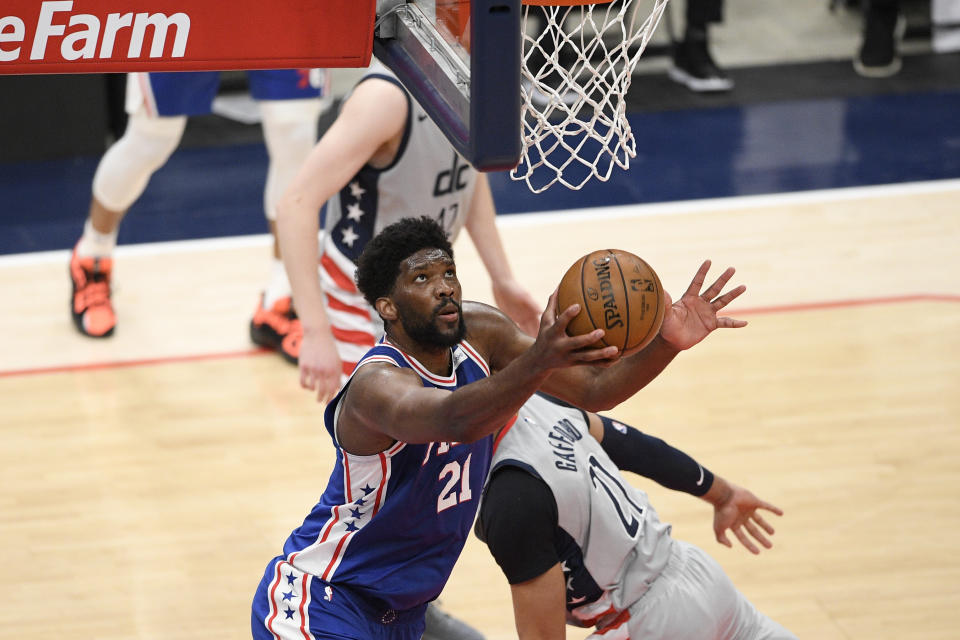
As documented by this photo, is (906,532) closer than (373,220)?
No

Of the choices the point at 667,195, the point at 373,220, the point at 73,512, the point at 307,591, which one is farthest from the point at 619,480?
the point at 667,195

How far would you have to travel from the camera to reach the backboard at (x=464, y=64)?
1949 mm

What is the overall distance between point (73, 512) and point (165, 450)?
0.45 m

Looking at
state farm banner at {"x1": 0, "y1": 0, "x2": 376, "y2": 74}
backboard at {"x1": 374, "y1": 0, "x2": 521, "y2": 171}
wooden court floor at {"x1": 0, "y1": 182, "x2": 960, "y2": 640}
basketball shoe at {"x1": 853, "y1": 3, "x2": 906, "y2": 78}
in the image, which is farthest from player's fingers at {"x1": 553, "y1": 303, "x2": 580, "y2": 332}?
basketball shoe at {"x1": 853, "y1": 3, "x2": 906, "y2": 78}

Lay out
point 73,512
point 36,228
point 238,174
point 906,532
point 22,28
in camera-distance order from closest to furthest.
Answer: point 22,28
point 906,532
point 73,512
point 36,228
point 238,174

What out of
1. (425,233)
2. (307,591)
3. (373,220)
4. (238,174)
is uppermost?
(425,233)

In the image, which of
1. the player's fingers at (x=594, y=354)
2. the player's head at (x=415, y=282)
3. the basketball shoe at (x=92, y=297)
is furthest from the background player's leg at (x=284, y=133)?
the player's fingers at (x=594, y=354)

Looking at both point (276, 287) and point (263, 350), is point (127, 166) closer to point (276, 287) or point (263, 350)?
point (276, 287)

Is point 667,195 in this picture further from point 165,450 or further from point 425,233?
point 425,233

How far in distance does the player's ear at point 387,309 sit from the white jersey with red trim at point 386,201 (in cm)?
104

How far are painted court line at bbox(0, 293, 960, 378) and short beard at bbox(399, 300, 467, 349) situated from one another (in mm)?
2815

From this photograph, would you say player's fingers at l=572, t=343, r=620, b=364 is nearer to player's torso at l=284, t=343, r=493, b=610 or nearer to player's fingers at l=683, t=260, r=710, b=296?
player's fingers at l=683, t=260, r=710, b=296

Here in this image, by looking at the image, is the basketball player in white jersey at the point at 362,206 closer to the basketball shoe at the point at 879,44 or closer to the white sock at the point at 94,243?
the white sock at the point at 94,243

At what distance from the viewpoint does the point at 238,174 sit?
719cm
